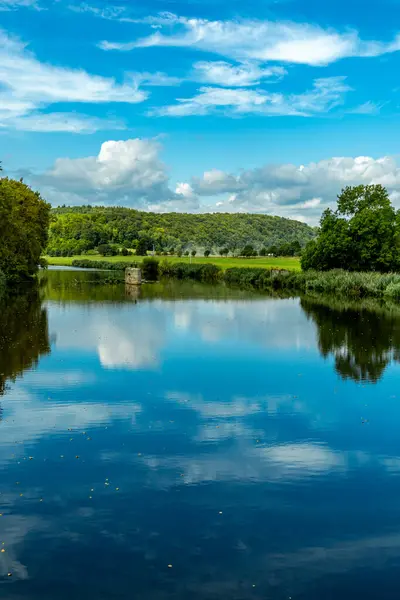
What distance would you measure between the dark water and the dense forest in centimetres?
11926

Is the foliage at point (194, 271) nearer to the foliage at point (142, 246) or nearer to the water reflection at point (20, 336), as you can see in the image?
the foliage at point (142, 246)

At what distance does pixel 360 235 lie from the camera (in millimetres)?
A: 63594

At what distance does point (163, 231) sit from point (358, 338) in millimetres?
129800

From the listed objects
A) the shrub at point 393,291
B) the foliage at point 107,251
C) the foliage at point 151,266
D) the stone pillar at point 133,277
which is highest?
the foliage at point 107,251

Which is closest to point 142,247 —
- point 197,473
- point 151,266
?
point 151,266

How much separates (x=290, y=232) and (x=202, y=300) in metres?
128

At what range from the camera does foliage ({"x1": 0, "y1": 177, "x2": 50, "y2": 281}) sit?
160 feet

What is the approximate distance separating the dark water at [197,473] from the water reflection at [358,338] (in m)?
0.21

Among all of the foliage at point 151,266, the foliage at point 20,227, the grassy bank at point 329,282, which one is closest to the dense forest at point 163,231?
the foliage at point 151,266

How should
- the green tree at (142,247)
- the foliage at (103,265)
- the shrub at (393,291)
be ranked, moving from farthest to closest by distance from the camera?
the green tree at (142,247), the foliage at (103,265), the shrub at (393,291)

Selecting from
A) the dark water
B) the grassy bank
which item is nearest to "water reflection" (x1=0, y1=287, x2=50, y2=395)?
the dark water

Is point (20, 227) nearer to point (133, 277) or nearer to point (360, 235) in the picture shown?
point (133, 277)

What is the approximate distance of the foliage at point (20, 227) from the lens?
48822mm

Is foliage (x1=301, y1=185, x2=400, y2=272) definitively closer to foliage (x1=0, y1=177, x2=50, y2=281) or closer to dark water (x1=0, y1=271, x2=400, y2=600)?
foliage (x1=0, y1=177, x2=50, y2=281)
